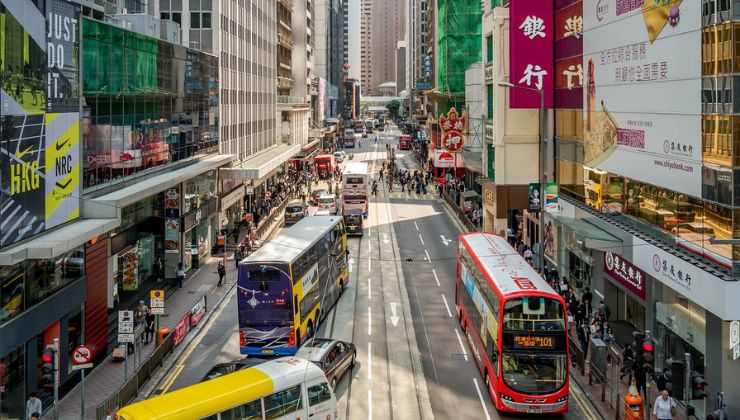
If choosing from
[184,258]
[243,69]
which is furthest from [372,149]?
[184,258]

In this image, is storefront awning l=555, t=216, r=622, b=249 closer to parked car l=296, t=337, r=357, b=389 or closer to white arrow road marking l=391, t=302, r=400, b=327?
white arrow road marking l=391, t=302, r=400, b=327

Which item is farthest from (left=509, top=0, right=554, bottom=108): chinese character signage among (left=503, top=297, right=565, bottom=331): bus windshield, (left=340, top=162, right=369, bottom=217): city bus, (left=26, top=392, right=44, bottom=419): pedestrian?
(left=26, top=392, right=44, bottom=419): pedestrian

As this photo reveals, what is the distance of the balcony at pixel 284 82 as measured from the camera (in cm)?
8379

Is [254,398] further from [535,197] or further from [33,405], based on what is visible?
[535,197]

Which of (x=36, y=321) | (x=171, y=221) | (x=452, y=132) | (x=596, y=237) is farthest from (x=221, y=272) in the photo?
(x=452, y=132)

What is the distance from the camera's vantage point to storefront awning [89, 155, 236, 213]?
79.3ft

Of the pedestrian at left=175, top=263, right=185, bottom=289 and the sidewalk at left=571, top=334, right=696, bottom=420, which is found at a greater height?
the pedestrian at left=175, top=263, right=185, bottom=289

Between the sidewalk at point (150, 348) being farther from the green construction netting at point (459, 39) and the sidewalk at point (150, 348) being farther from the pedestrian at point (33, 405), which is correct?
the green construction netting at point (459, 39)

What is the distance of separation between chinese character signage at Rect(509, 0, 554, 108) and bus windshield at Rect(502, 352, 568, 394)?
64.8 feet

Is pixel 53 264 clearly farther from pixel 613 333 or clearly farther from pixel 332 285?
pixel 613 333

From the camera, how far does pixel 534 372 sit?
1972 centimetres

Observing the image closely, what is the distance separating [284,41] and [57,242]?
66715 mm

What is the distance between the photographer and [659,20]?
925 inches

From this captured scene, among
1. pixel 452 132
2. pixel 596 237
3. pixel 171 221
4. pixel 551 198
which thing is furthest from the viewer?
pixel 452 132
